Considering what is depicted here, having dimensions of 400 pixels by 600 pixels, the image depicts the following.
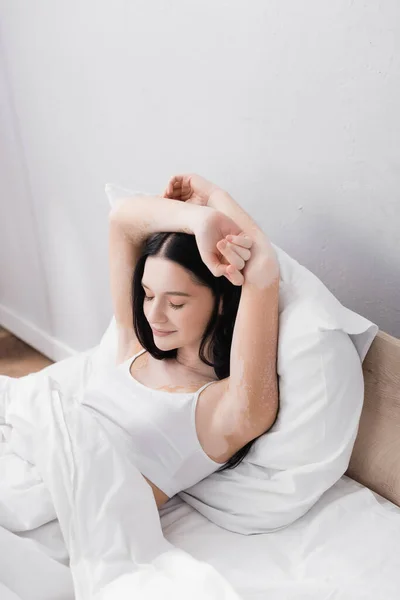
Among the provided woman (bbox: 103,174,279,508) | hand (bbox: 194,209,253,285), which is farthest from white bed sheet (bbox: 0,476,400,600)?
hand (bbox: 194,209,253,285)

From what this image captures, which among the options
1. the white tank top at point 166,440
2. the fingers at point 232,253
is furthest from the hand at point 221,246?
the white tank top at point 166,440

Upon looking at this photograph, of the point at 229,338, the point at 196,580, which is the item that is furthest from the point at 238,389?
the point at 196,580

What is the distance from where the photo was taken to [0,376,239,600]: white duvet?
102 cm

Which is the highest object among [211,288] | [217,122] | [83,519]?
[217,122]

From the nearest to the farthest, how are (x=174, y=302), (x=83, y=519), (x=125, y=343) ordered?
1. (x=83, y=519)
2. (x=174, y=302)
3. (x=125, y=343)

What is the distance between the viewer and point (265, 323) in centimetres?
118

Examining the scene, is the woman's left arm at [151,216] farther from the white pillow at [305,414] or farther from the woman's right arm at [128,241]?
the white pillow at [305,414]

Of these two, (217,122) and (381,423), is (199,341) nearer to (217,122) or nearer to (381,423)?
(381,423)

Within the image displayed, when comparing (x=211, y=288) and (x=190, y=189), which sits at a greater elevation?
(x=190, y=189)

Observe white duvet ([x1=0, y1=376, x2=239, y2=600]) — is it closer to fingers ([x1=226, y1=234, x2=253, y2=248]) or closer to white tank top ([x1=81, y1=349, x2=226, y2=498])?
white tank top ([x1=81, y1=349, x2=226, y2=498])

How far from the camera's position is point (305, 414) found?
46.5 inches

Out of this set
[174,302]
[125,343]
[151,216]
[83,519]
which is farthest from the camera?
[125,343]

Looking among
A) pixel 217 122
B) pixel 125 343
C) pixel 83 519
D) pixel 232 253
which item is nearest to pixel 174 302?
pixel 232 253

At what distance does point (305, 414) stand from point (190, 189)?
523 mm
